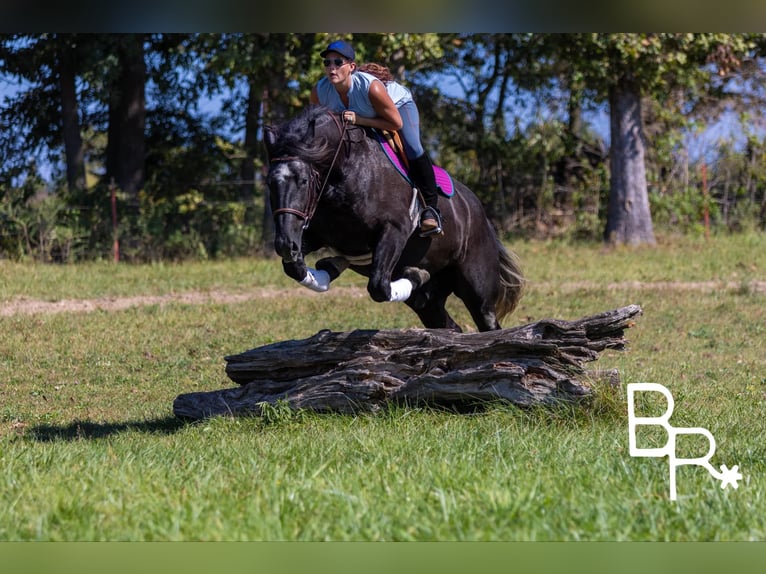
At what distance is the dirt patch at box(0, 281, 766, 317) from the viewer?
45.0ft

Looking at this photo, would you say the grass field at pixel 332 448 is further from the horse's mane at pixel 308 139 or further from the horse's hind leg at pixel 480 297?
the horse's mane at pixel 308 139

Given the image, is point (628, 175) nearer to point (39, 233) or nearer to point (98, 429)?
point (39, 233)

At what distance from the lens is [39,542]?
413 cm

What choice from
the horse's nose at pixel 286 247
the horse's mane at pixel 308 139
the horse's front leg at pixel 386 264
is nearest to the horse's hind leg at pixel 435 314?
the horse's front leg at pixel 386 264

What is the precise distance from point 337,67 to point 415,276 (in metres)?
1.59

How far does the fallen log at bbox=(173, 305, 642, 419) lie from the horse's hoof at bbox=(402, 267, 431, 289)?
368 mm

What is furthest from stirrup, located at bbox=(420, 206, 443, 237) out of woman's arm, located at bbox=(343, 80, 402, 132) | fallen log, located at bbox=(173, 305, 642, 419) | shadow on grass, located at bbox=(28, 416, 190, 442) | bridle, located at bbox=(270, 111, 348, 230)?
shadow on grass, located at bbox=(28, 416, 190, 442)

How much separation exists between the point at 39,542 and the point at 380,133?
3791 millimetres

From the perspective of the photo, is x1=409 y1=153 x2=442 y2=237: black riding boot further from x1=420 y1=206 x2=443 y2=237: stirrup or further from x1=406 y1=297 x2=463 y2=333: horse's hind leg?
x1=406 y1=297 x2=463 y2=333: horse's hind leg

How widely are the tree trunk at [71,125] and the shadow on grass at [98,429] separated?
12.2m

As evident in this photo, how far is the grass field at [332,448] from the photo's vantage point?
431cm

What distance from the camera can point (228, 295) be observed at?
15031 millimetres
